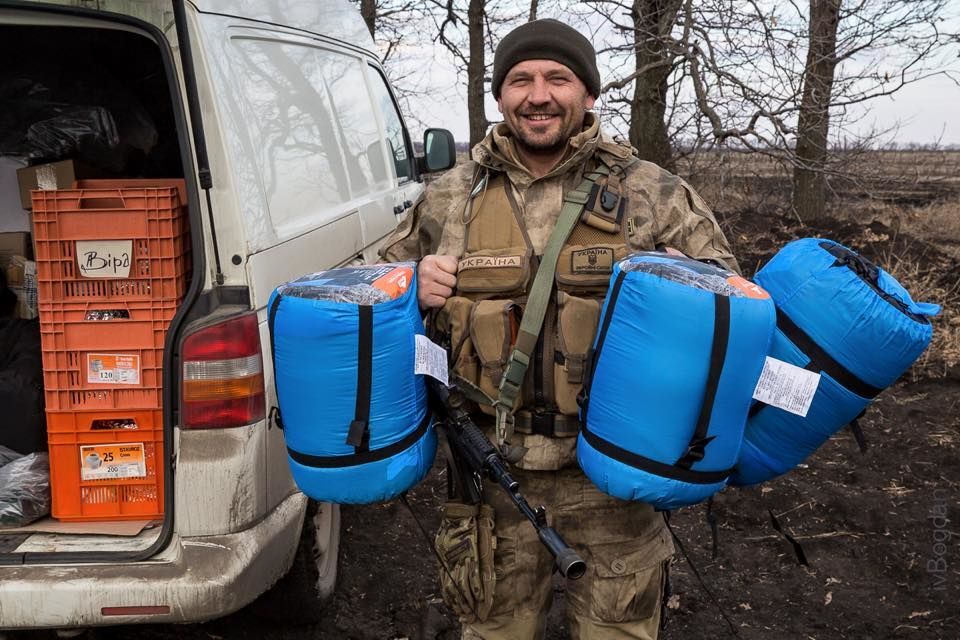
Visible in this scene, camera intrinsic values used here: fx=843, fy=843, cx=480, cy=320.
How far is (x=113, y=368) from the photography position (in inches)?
94.8

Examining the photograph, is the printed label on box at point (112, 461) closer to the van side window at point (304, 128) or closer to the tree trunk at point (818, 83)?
the van side window at point (304, 128)

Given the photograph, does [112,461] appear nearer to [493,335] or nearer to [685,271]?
[493,335]

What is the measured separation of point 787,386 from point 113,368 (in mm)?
1820

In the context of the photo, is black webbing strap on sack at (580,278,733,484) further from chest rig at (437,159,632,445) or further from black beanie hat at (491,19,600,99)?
black beanie hat at (491,19,600,99)

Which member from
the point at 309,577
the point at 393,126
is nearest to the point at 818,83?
the point at 393,126

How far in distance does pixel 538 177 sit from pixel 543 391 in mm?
594

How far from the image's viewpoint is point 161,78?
154 inches

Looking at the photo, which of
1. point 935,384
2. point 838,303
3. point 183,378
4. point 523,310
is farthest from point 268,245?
point 935,384

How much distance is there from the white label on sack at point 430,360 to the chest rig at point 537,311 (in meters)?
0.11

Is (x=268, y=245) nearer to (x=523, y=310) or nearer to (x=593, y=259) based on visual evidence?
(x=523, y=310)

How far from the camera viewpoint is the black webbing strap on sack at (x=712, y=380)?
1.78 meters

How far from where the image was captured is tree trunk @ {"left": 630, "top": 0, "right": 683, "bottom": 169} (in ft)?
23.2

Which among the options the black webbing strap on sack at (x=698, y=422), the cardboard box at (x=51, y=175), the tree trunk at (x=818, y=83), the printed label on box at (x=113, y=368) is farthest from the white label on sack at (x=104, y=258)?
the tree trunk at (x=818, y=83)

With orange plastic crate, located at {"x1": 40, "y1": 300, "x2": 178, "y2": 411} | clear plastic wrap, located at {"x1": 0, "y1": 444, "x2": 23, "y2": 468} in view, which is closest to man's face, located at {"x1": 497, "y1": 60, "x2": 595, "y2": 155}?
orange plastic crate, located at {"x1": 40, "y1": 300, "x2": 178, "y2": 411}
